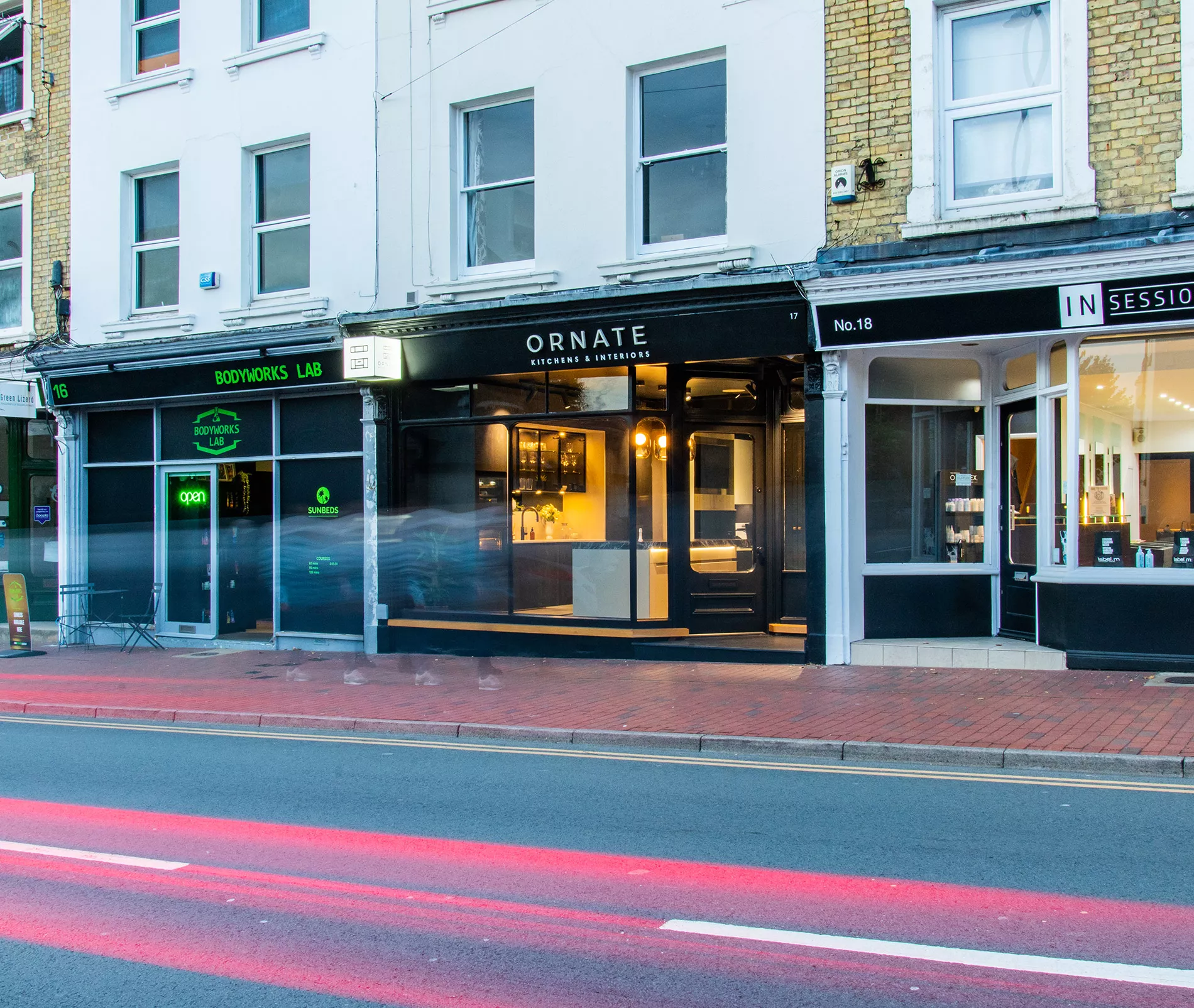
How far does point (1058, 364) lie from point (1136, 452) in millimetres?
1160

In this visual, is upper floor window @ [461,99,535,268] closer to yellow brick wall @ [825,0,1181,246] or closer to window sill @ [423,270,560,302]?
window sill @ [423,270,560,302]

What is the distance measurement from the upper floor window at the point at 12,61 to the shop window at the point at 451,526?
365 inches

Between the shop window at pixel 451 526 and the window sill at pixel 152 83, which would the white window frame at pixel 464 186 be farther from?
the window sill at pixel 152 83

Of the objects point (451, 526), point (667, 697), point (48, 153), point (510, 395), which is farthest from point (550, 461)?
point (48, 153)

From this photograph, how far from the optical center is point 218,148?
15930 mm

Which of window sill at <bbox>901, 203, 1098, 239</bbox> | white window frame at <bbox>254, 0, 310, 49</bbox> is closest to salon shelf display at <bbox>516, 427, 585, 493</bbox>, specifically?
window sill at <bbox>901, 203, 1098, 239</bbox>

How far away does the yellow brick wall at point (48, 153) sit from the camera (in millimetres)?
17375

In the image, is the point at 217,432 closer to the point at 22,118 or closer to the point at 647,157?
the point at 22,118

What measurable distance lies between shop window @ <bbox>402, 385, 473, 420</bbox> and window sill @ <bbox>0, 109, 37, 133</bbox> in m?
8.27

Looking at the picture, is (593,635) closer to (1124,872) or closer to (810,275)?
(810,275)

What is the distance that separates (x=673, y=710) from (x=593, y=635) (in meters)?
3.74

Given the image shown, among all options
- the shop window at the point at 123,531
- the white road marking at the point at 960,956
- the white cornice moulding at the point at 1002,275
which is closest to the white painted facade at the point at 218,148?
the shop window at the point at 123,531

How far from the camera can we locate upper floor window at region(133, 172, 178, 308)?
16.7 metres

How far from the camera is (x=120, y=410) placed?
17.2 m
